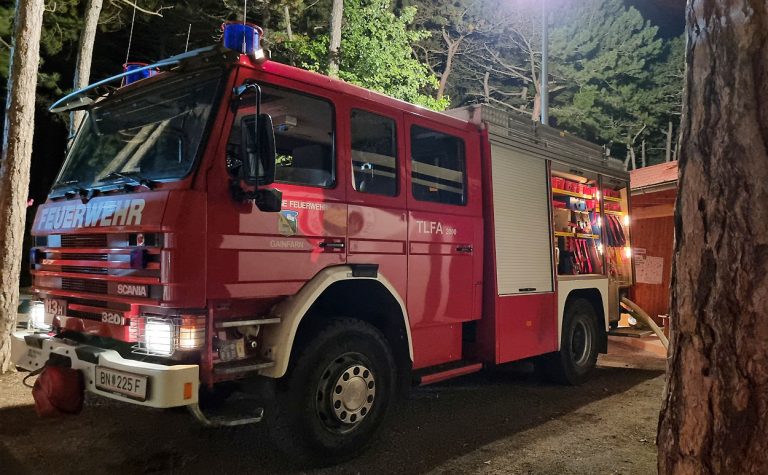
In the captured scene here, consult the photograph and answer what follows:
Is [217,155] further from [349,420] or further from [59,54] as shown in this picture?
[59,54]

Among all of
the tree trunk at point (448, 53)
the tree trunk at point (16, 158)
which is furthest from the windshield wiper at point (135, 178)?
the tree trunk at point (448, 53)

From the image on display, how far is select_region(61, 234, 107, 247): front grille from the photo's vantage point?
372 cm

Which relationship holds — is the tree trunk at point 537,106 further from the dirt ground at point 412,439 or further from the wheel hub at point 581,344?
the dirt ground at point 412,439

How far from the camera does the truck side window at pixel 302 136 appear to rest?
3.97 meters

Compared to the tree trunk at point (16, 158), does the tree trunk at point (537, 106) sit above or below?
above

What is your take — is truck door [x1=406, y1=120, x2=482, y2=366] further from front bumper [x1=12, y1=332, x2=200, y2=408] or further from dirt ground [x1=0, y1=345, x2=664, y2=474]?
front bumper [x1=12, y1=332, x2=200, y2=408]

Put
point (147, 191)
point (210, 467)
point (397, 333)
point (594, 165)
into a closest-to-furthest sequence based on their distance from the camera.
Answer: point (147, 191) → point (210, 467) → point (397, 333) → point (594, 165)

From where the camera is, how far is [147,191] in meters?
3.51

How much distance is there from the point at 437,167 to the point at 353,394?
212 centimetres

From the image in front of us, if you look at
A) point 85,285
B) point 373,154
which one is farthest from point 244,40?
point 85,285

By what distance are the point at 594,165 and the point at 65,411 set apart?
6.32 metres

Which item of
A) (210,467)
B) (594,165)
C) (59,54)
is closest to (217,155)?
(210,467)

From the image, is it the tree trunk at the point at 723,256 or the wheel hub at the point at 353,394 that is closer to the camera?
the tree trunk at the point at 723,256

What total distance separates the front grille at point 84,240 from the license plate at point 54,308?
16.6 inches
